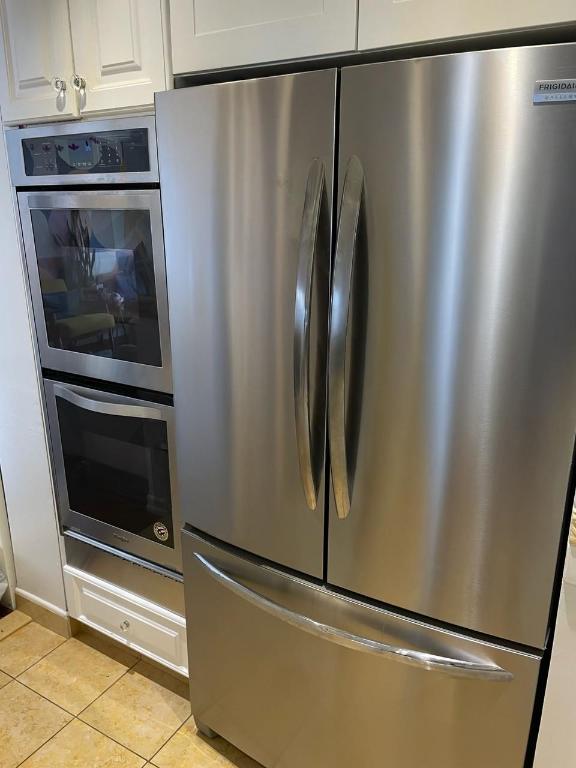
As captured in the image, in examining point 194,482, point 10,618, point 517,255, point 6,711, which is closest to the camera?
point 517,255

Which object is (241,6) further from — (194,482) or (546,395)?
(194,482)

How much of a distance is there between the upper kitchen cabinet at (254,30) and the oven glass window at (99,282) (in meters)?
0.38

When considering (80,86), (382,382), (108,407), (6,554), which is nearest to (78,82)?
(80,86)

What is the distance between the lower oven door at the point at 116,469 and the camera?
1646 mm

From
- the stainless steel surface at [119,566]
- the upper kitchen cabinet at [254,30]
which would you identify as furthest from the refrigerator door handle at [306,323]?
the stainless steel surface at [119,566]

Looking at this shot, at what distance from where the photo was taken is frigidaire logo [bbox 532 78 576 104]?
2.87 ft

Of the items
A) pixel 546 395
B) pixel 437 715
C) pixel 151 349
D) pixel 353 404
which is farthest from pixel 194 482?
pixel 546 395

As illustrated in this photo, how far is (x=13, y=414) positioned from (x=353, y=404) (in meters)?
1.31

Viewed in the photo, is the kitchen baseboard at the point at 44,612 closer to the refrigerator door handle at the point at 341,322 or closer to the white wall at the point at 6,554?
the white wall at the point at 6,554

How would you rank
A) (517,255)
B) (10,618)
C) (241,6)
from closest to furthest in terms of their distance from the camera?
(517,255)
(241,6)
(10,618)

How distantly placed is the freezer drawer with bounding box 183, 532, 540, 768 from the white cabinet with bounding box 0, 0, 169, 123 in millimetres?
1141

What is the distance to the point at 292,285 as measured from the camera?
1203 millimetres

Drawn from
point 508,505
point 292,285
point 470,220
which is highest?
point 470,220

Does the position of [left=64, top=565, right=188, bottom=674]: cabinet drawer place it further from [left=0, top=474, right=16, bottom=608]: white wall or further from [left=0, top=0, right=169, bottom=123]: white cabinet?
[left=0, top=0, right=169, bottom=123]: white cabinet
